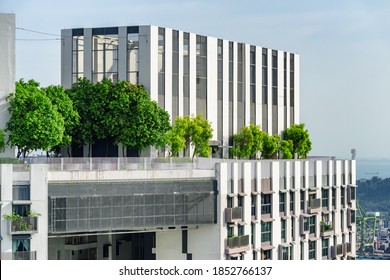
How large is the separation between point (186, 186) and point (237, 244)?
139 inches

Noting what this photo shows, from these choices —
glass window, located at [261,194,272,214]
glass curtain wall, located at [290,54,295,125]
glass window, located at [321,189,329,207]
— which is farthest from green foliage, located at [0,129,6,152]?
glass curtain wall, located at [290,54,295,125]

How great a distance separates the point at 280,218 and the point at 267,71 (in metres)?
11.3

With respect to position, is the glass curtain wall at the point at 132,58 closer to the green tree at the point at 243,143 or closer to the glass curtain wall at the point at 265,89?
the green tree at the point at 243,143

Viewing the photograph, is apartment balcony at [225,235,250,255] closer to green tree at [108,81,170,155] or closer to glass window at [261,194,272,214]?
glass window at [261,194,272,214]

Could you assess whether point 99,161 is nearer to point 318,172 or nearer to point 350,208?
point 318,172

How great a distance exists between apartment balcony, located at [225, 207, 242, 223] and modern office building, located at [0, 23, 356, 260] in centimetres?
4

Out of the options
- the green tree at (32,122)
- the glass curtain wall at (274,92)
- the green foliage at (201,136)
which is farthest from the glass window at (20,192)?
→ the glass curtain wall at (274,92)

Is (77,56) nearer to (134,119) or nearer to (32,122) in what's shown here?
(134,119)

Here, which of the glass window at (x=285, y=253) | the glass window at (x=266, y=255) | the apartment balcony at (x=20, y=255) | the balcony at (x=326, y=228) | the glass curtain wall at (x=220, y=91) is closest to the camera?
the apartment balcony at (x=20, y=255)

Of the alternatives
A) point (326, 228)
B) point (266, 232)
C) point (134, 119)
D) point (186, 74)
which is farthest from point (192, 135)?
point (326, 228)

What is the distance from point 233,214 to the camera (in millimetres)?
44656

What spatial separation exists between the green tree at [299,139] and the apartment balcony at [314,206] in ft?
20.6

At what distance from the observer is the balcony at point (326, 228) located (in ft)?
173

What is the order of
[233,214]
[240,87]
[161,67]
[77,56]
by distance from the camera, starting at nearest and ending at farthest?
[233,214]
[161,67]
[77,56]
[240,87]
